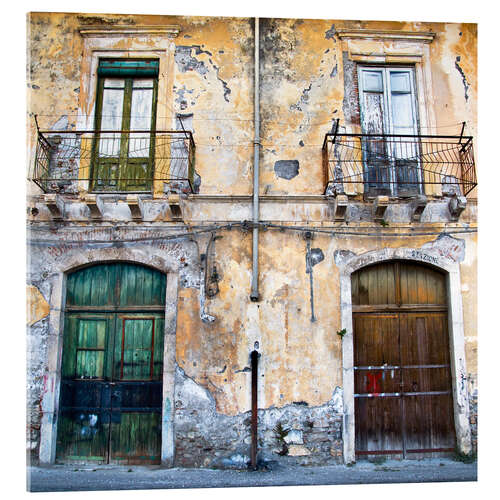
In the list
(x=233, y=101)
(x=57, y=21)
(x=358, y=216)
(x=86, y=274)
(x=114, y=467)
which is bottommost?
(x=114, y=467)

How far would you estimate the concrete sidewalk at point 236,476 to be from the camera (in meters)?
5.55

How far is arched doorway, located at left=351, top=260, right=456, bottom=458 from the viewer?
6547 millimetres

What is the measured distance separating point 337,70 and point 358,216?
2410 millimetres

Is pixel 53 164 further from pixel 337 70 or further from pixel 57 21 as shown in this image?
pixel 337 70

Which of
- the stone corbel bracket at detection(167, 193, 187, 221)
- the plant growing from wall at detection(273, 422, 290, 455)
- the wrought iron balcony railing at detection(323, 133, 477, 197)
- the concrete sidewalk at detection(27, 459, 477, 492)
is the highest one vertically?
the wrought iron balcony railing at detection(323, 133, 477, 197)

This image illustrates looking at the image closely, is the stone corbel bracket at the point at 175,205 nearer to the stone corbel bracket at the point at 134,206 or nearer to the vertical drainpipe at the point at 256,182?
the stone corbel bracket at the point at 134,206

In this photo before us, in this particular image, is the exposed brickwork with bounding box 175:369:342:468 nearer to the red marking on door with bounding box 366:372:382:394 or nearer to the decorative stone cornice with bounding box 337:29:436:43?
the red marking on door with bounding box 366:372:382:394

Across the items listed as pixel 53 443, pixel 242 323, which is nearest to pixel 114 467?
pixel 53 443

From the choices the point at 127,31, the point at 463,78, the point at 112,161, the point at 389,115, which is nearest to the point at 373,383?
the point at 389,115

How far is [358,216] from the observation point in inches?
271

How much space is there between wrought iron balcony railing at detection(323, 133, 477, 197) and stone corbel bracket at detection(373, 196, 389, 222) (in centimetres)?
39

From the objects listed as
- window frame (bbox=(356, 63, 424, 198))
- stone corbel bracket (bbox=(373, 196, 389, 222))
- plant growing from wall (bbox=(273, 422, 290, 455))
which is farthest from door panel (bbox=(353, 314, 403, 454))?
window frame (bbox=(356, 63, 424, 198))

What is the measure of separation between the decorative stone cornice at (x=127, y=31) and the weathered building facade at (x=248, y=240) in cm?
3

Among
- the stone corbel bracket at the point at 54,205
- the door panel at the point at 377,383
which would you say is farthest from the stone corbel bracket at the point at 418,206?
the stone corbel bracket at the point at 54,205
